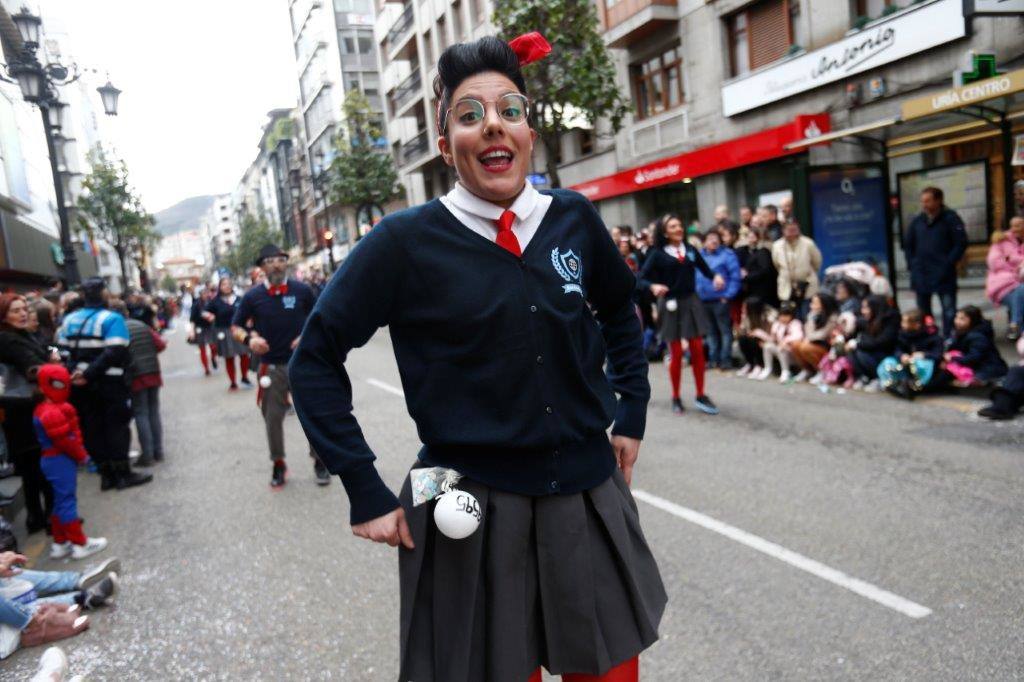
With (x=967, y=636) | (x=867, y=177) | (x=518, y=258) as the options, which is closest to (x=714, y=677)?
(x=967, y=636)

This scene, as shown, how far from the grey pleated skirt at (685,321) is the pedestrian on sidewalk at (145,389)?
207 inches

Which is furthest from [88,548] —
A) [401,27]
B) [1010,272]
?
[401,27]

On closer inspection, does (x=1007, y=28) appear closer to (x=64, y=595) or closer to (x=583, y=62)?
(x=583, y=62)

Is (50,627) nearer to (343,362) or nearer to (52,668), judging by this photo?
(52,668)

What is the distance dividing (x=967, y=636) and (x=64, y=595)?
15.0ft

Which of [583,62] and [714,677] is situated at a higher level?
[583,62]

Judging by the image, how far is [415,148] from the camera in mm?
37688

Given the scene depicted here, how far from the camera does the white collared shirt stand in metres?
1.90

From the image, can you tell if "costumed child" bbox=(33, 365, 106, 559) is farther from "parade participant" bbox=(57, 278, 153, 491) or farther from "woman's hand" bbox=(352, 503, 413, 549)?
"woman's hand" bbox=(352, 503, 413, 549)

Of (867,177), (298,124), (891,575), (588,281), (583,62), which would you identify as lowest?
(891,575)

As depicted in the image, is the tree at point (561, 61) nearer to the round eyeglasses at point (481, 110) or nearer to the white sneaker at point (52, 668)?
the white sneaker at point (52, 668)

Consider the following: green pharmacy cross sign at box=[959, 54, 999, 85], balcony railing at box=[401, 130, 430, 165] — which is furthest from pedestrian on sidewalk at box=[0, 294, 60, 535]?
balcony railing at box=[401, 130, 430, 165]

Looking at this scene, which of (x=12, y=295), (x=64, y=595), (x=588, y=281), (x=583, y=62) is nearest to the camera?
(x=588, y=281)

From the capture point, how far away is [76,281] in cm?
1237
